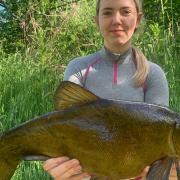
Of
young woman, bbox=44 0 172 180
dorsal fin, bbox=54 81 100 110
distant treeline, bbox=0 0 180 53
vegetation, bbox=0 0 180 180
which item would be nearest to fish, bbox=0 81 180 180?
dorsal fin, bbox=54 81 100 110

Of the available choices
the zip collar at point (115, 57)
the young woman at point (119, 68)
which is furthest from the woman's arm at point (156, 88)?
the zip collar at point (115, 57)

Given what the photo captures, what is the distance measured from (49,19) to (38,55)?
1422 millimetres

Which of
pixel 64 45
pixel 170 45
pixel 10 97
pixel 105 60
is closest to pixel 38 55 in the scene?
pixel 64 45

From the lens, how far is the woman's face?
2881mm

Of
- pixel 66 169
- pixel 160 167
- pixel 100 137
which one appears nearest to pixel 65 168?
pixel 66 169

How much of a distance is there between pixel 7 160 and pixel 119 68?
111cm

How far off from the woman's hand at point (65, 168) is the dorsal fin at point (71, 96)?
0.23 metres

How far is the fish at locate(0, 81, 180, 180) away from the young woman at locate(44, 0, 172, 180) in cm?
76

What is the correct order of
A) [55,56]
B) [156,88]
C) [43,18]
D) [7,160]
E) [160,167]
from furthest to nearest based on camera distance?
[43,18], [55,56], [156,88], [7,160], [160,167]

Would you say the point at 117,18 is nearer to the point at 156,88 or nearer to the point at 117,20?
the point at 117,20

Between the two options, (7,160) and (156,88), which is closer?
(7,160)

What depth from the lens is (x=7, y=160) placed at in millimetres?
2080

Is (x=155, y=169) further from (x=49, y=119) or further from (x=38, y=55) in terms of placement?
(x=38, y=55)

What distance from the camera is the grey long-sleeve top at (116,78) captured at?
9.20ft
